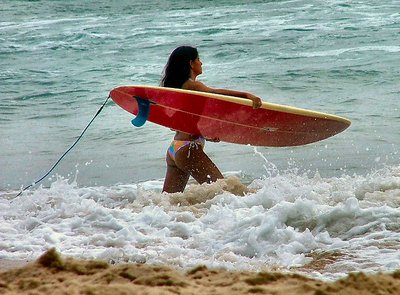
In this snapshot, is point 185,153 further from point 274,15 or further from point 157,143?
point 274,15

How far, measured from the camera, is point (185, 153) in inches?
245

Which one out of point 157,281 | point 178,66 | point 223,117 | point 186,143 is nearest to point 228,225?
point 186,143

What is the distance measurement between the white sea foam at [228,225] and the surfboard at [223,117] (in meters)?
0.44

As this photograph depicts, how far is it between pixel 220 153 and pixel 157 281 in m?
6.20

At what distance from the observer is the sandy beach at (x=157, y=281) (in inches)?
107

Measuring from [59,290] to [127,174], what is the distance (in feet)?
18.2

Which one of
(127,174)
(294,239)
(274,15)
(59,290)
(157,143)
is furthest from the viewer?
(274,15)

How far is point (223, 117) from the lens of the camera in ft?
21.1

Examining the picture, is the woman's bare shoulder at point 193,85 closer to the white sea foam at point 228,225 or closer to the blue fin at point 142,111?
the blue fin at point 142,111

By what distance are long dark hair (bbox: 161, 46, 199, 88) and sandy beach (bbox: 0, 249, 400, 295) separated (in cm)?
319

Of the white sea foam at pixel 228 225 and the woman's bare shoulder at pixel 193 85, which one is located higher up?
the woman's bare shoulder at pixel 193 85

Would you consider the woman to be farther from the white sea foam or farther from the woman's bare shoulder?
the white sea foam


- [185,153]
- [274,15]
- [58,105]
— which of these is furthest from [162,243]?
[274,15]

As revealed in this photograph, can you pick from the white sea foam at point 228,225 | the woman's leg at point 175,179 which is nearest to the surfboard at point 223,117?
the woman's leg at point 175,179
